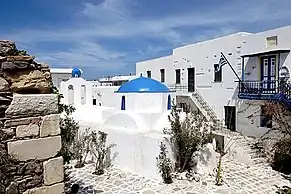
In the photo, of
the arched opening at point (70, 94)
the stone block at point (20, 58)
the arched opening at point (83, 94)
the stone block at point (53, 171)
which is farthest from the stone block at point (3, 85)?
the arched opening at point (83, 94)

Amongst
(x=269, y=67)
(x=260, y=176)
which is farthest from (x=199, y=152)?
(x=269, y=67)

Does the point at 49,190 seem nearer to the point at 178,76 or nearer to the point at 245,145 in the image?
the point at 245,145

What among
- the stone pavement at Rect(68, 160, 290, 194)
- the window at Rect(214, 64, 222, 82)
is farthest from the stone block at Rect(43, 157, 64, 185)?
the window at Rect(214, 64, 222, 82)

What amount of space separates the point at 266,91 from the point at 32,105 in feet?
44.2

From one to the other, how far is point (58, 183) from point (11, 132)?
40.8 inches

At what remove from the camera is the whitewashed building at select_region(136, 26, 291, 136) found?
48.8ft

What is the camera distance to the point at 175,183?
422 inches

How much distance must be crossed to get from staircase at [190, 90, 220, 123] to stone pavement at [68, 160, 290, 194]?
6.89m

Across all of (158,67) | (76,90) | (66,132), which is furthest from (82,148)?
(158,67)

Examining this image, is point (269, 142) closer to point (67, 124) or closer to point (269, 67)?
point (269, 67)

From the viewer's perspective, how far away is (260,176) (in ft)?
40.0

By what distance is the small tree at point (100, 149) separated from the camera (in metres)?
12.4

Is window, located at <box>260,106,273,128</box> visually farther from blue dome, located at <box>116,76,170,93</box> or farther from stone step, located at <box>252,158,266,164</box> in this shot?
blue dome, located at <box>116,76,170,93</box>

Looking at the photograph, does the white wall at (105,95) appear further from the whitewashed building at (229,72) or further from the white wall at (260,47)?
the white wall at (260,47)
